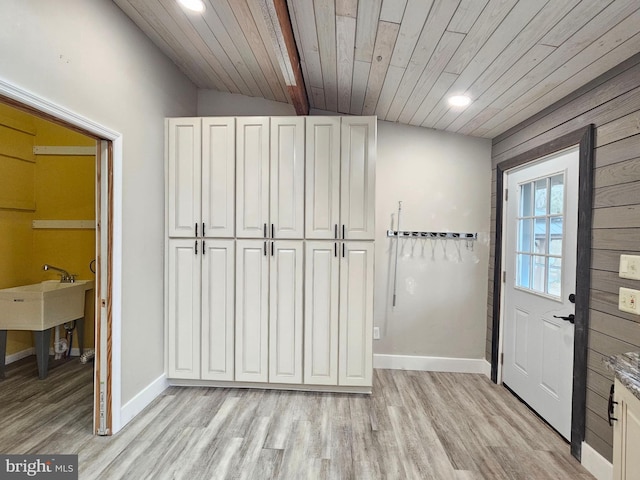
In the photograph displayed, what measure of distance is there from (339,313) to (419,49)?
1.91m

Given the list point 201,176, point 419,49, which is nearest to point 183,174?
point 201,176

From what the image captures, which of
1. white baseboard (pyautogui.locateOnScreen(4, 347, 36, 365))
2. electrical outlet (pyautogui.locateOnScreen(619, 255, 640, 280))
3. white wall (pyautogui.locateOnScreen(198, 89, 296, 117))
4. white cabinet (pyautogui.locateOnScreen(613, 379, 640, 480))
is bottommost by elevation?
white baseboard (pyautogui.locateOnScreen(4, 347, 36, 365))

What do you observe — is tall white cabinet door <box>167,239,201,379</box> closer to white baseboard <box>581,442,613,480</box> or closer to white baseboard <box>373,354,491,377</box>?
white baseboard <box>373,354,491,377</box>

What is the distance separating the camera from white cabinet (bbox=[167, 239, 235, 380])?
8.97 ft

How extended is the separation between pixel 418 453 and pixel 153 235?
2406 millimetres

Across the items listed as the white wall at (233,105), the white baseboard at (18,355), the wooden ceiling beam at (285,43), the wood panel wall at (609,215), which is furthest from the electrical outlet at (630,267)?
the white baseboard at (18,355)

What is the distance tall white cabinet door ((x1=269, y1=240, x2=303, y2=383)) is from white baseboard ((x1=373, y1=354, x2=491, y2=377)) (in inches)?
39.8

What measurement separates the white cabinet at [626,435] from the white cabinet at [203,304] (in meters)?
2.36

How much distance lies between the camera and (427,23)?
1.68 meters

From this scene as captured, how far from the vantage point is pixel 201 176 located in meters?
2.73

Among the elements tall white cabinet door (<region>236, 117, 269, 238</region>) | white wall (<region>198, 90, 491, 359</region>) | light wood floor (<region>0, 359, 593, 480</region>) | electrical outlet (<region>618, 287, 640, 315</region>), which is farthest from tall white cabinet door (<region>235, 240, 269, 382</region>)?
electrical outlet (<region>618, 287, 640, 315</region>)

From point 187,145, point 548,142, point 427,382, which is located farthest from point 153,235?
point 548,142

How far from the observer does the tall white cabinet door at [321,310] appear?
269 centimetres

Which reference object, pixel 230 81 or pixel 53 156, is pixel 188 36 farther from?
pixel 53 156
